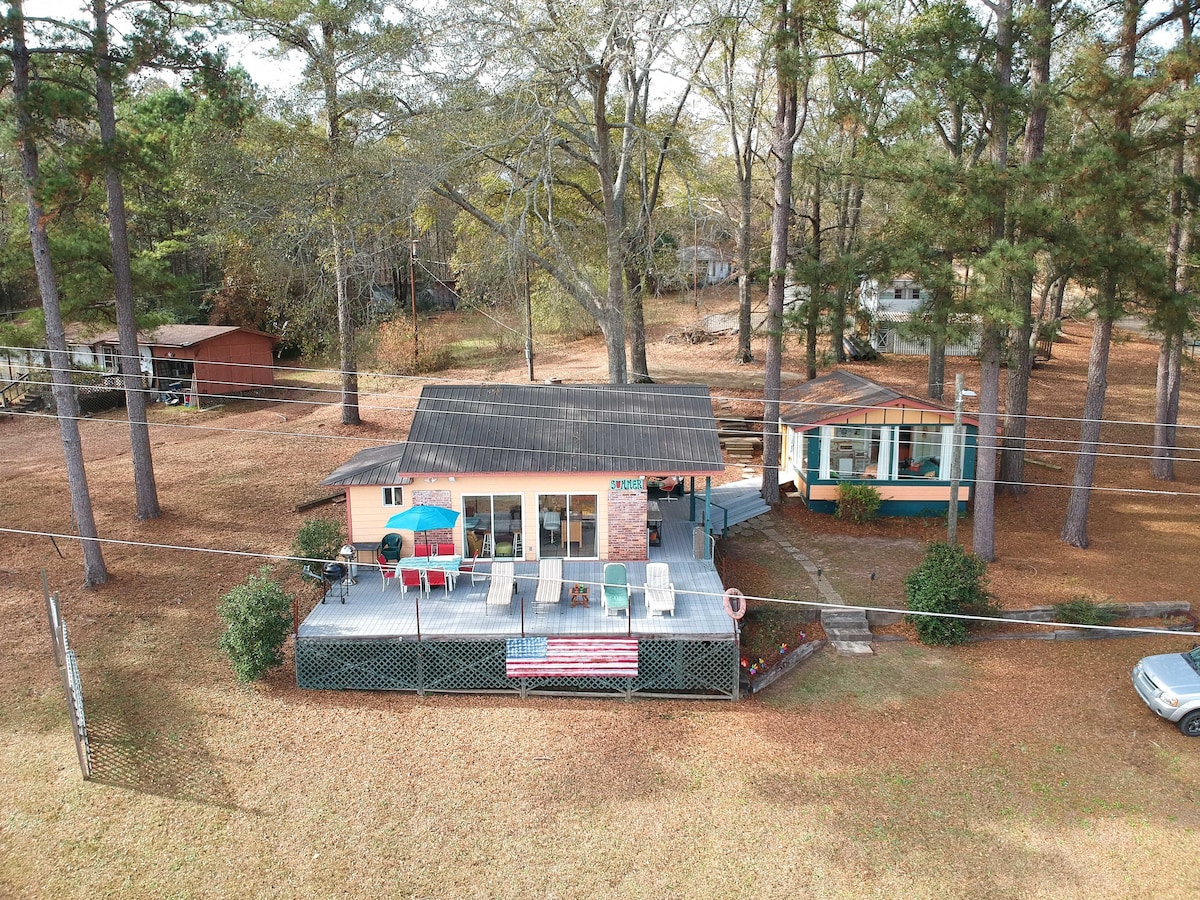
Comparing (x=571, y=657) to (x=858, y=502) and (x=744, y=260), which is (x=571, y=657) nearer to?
(x=858, y=502)

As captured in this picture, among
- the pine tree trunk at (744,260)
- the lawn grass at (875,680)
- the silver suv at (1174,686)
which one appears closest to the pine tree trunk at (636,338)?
the pine tree trunk at (744,260)

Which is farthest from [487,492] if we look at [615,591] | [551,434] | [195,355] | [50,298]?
[195,355]

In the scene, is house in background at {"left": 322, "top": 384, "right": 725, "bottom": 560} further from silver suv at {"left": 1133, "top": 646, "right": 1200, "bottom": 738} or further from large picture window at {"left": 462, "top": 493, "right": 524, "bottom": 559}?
silver suv at {"left": 1133, "top": 646, "right": 1200, "bottom": 738}

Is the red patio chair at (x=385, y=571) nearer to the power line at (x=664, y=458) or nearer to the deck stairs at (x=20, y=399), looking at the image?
the power line at (x=664, y=458)

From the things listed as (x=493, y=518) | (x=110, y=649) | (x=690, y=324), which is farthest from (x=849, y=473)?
(x=690, y=324)

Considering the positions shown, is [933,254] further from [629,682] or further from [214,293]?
[214,293]

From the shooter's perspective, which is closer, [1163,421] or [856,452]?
[856,452]

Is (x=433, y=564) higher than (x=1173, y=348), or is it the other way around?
(x=1173, y=348)
